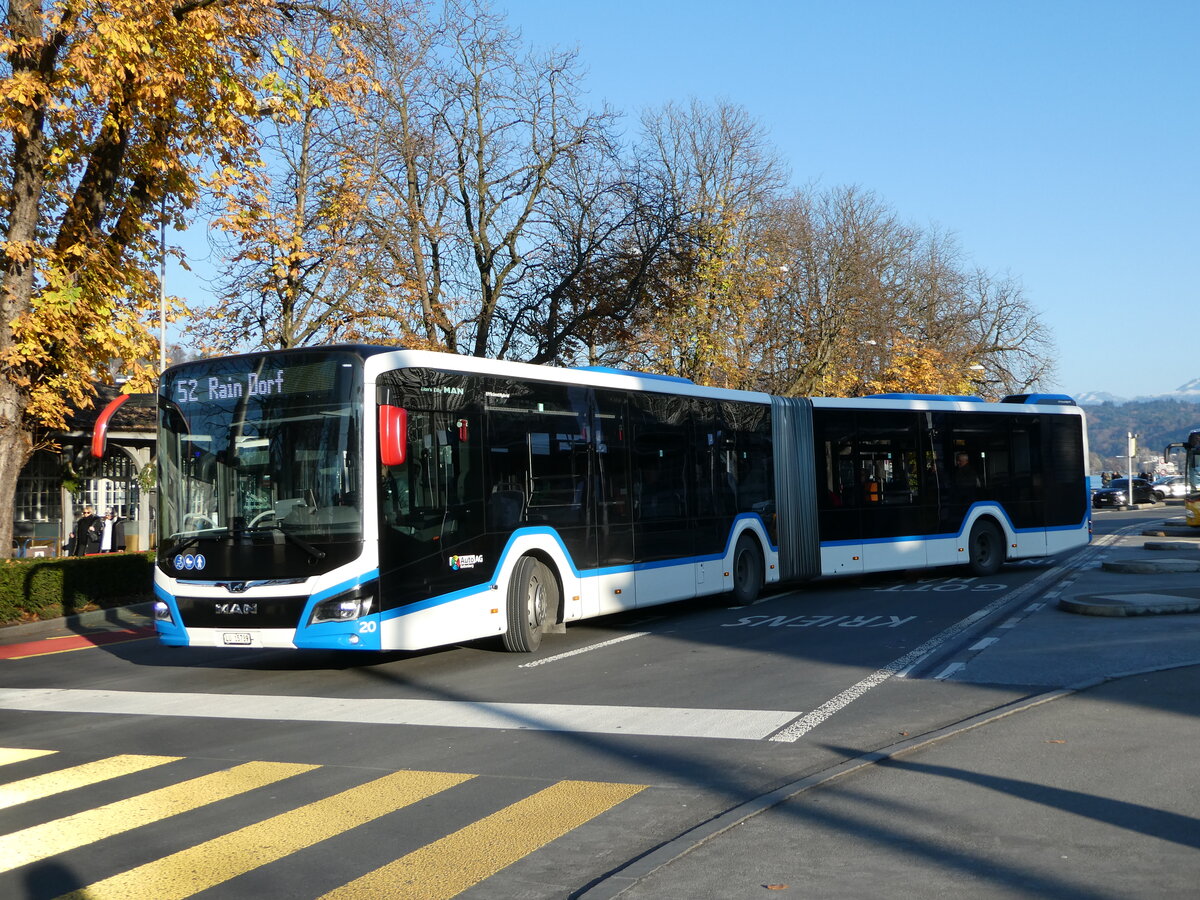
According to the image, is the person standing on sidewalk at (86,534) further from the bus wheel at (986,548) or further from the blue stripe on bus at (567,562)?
the bus wheel at (986,548)

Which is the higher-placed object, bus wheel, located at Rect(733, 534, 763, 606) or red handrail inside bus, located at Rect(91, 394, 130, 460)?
red handrail inside bus, located at Rect(91, 394, 130, 460)

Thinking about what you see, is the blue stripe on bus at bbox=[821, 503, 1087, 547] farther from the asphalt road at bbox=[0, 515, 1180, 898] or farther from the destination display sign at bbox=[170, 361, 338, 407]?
the destination display sign at bbox=[170, 361, 338, 407]

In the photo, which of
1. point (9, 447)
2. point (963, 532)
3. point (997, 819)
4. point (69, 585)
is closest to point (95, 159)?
point (9, 447)

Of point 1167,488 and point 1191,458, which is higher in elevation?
point 1191,458

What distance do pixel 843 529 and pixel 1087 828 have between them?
47.4 ft

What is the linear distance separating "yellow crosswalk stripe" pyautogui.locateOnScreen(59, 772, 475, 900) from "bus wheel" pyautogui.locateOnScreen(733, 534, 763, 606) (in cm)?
1069

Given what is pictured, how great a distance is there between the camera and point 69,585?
19.4 metres

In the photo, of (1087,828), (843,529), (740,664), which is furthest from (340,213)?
(1087,828)

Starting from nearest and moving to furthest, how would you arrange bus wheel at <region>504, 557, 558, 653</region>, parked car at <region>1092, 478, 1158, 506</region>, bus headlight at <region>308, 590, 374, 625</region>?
1. bus headlight at <region>308, 590, 374, 625</region>
2. bus wheel at <region>504, 557, 558, 653</region>
3. parked car at <region>1092, 478, 1158, 506</region>

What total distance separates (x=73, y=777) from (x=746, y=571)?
11.7 m

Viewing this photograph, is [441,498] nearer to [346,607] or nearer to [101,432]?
[346,607]

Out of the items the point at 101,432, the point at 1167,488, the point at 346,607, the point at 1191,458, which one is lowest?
the point at 346,607

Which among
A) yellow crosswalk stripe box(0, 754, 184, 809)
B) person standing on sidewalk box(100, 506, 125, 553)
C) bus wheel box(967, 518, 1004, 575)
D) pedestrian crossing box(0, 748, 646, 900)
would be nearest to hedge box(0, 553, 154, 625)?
person standing on sidewalk box(100, 506, 125, 553)

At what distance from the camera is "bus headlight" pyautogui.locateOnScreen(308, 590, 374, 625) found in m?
11.0
